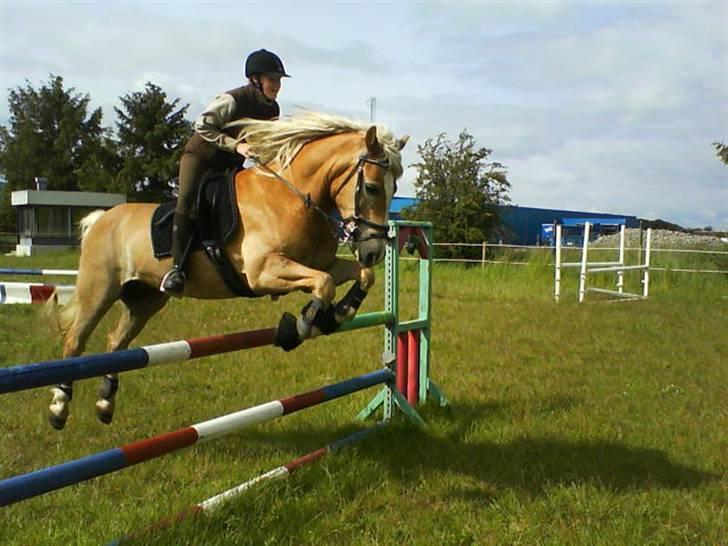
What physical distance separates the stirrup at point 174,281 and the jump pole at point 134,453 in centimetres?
98

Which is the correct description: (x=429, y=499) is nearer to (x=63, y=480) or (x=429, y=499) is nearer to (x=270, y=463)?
(x=270, y=463)

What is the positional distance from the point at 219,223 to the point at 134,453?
5.41 ft

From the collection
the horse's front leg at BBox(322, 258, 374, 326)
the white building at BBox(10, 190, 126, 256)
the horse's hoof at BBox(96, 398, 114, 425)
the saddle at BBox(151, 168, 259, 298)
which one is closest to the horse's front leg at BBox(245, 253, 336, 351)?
the horse's front leg at BBox(322, 258, 374, 326)

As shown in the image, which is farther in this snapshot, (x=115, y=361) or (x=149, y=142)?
(x=149, y=142)

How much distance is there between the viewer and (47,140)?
49.2 m

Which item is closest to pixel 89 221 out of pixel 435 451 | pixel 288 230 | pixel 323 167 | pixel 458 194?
pixel 288 230

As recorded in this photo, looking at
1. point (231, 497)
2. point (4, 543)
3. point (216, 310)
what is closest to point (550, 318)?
point (216, 310)

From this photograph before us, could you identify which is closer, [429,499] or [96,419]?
[429,499]

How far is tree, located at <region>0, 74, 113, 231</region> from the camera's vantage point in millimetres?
48344

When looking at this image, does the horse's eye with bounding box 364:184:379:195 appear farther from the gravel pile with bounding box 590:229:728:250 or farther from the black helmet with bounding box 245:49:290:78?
the gravel pile with bounding box 590:229:728:250

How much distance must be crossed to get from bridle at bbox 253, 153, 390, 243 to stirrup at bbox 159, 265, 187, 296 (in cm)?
86

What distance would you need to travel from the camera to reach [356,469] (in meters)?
3.89

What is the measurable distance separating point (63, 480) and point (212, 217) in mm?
1966

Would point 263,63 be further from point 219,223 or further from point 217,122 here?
point 219,223
